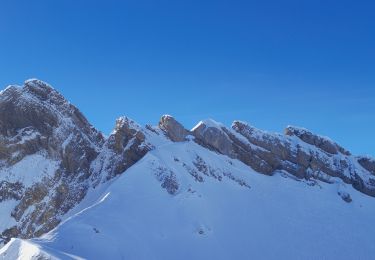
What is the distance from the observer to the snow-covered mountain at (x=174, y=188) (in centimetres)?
7438

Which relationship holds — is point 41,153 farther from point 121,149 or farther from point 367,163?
point 367,163

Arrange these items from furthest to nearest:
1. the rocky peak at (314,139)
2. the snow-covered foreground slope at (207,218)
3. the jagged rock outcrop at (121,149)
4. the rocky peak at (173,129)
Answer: the rocky peak at (314,139)
the rocky peak at (173,129)
the jagged rock outcrop at (121,149)
the snow-covered foreground slope at (207,218)

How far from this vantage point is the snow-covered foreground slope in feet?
214

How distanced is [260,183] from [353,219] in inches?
604

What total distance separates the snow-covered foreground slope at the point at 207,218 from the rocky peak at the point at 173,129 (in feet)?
8.47

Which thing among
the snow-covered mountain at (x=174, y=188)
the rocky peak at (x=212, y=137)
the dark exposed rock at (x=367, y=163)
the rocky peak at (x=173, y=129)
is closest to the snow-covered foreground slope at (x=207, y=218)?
the snow-covered mountain at (x=174, y=188)

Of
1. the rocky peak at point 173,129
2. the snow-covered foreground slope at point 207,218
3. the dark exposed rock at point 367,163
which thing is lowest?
the snow-covered foreground slope at point 207,218

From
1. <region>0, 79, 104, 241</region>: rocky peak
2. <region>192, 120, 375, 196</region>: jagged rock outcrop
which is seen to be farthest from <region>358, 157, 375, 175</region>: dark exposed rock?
<region>0, 79, 104, 241</region>: rocky peak

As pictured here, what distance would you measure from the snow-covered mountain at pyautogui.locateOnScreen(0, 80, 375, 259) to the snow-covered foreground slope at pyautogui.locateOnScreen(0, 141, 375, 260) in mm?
191

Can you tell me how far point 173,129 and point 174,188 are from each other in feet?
55.5

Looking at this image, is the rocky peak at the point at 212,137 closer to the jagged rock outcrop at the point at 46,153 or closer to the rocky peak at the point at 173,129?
the rocky peak at the point at 173,129

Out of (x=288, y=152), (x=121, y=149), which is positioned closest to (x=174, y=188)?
(x=121, y=149)

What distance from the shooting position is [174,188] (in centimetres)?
8238

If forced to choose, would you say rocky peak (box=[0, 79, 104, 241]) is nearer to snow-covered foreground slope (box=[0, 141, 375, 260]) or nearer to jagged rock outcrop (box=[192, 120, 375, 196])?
snow-covered foreground slope (box=[0, 141, 375, 260])
